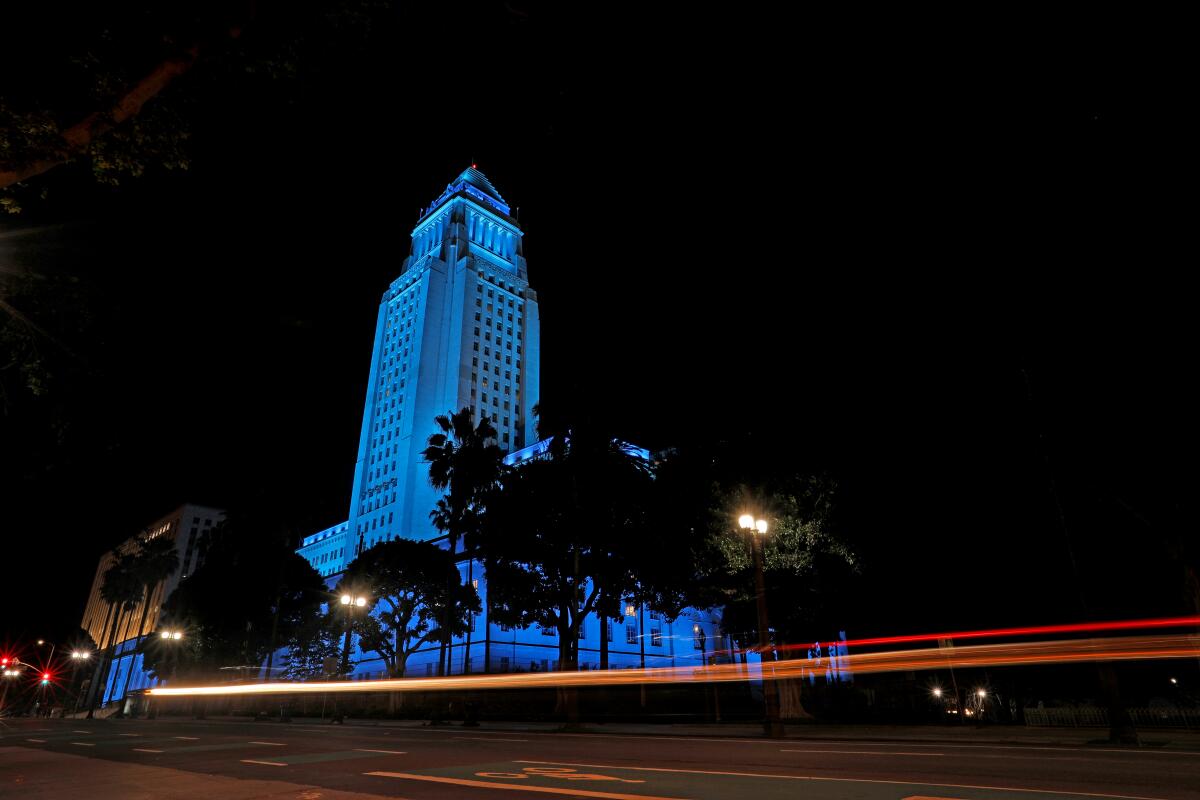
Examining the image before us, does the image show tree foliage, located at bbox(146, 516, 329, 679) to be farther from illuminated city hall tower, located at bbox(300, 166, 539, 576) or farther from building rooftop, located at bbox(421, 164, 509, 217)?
building rooftop, located at bbox(421, 164, 509, 217)

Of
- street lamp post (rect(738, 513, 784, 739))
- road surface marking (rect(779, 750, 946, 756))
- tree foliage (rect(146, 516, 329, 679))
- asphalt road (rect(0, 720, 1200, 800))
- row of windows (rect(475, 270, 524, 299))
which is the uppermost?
row of windows (rect(475, 270, 524, 299))

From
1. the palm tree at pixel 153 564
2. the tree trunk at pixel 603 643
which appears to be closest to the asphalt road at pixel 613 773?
the tree trunk at pixel 603 643

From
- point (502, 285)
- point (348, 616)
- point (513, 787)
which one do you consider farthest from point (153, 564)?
point (513, 787)

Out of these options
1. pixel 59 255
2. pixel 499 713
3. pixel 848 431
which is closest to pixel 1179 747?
pixel 848 431

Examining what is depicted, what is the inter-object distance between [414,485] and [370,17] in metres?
79.3

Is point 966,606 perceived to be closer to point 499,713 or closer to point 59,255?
point 499,713

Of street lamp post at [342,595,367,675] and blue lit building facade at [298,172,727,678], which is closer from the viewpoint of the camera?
street lamp post at [342,595,367,675]

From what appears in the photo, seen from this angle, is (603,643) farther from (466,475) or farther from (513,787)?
(513,787)

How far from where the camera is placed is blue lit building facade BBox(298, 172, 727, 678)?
288 feet

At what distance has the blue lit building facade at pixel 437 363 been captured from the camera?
288ft

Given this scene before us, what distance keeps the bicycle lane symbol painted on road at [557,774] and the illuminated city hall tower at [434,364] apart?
77.7 metres

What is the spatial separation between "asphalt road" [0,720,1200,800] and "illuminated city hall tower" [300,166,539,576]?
2898 inches

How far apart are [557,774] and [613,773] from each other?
0.77m

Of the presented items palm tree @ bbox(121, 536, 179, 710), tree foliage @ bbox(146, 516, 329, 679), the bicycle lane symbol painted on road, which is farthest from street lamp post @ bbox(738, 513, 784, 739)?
palm tree @ bbox(121, 536, 179, 710)
